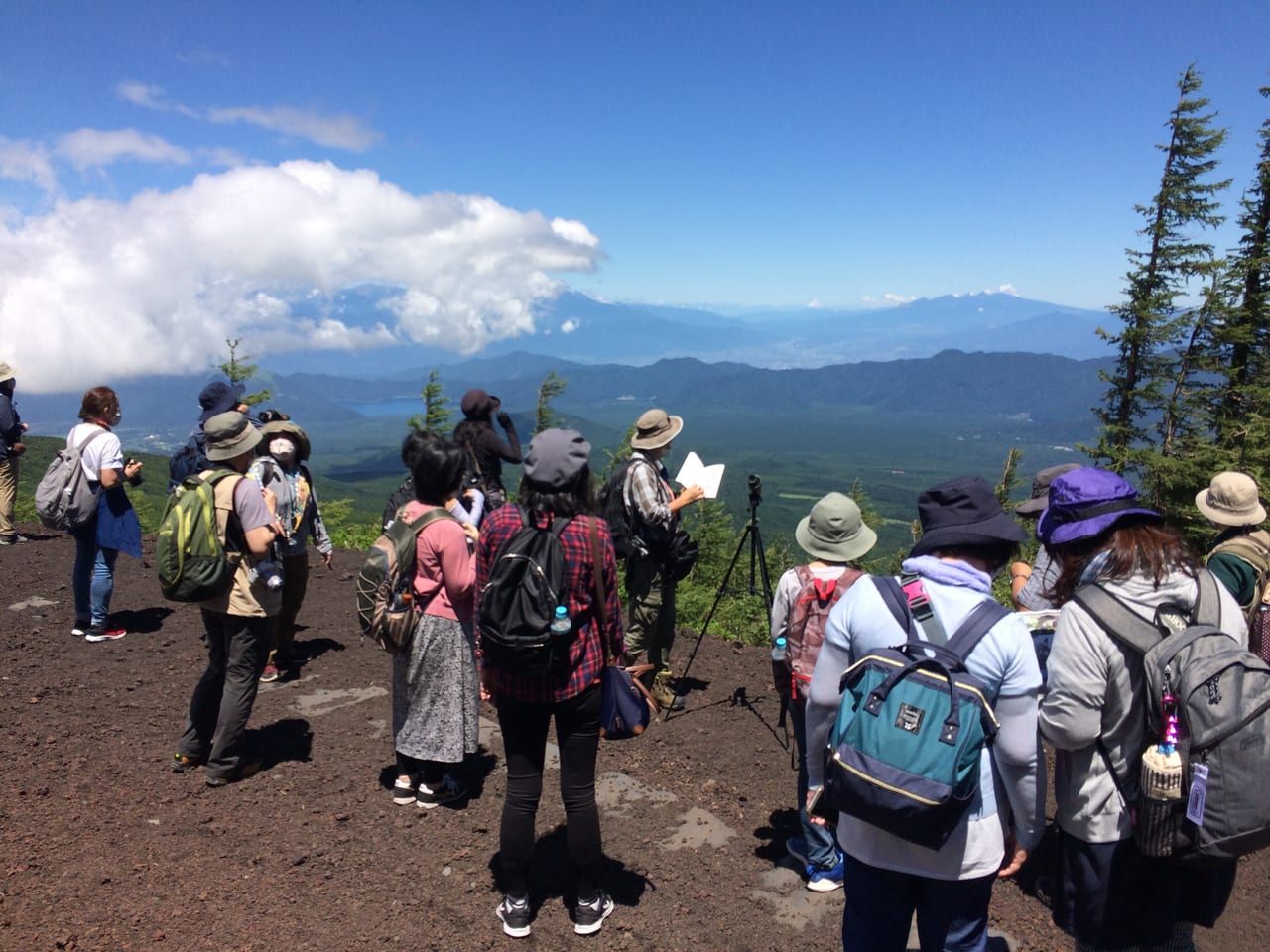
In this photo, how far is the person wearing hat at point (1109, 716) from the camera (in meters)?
2.19

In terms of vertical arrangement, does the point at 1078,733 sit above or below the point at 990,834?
above

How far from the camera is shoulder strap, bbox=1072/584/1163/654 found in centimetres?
214

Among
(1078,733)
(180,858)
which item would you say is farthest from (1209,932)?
(180,858)

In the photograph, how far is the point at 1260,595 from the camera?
12.3ft

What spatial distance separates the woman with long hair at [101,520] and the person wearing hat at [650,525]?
3880 mm

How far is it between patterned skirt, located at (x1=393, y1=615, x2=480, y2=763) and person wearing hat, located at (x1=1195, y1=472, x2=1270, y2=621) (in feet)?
12.2

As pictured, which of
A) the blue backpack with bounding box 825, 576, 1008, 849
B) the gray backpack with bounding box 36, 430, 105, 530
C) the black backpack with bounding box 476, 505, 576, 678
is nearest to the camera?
the blue backpack with bounding box 825, 576, 1008, 849

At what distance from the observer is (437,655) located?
3965 millimetres

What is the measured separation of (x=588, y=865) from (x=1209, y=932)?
3.01m

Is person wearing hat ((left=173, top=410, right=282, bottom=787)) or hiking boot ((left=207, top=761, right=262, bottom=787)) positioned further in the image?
hiking boot ((left=207, top=761, right=262, bottom=787))

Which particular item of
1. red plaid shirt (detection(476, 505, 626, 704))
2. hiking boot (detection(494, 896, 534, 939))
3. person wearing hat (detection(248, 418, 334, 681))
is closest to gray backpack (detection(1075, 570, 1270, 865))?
red plaid shirt (detection(476, 505, 626, 704))

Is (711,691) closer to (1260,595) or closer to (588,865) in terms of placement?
(588,865)

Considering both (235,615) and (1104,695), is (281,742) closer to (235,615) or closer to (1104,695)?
(235,615)

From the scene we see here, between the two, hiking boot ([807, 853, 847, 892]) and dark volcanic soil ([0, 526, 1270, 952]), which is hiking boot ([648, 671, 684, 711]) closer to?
dark volcanic soil ([0, 526, 1270, 952])
